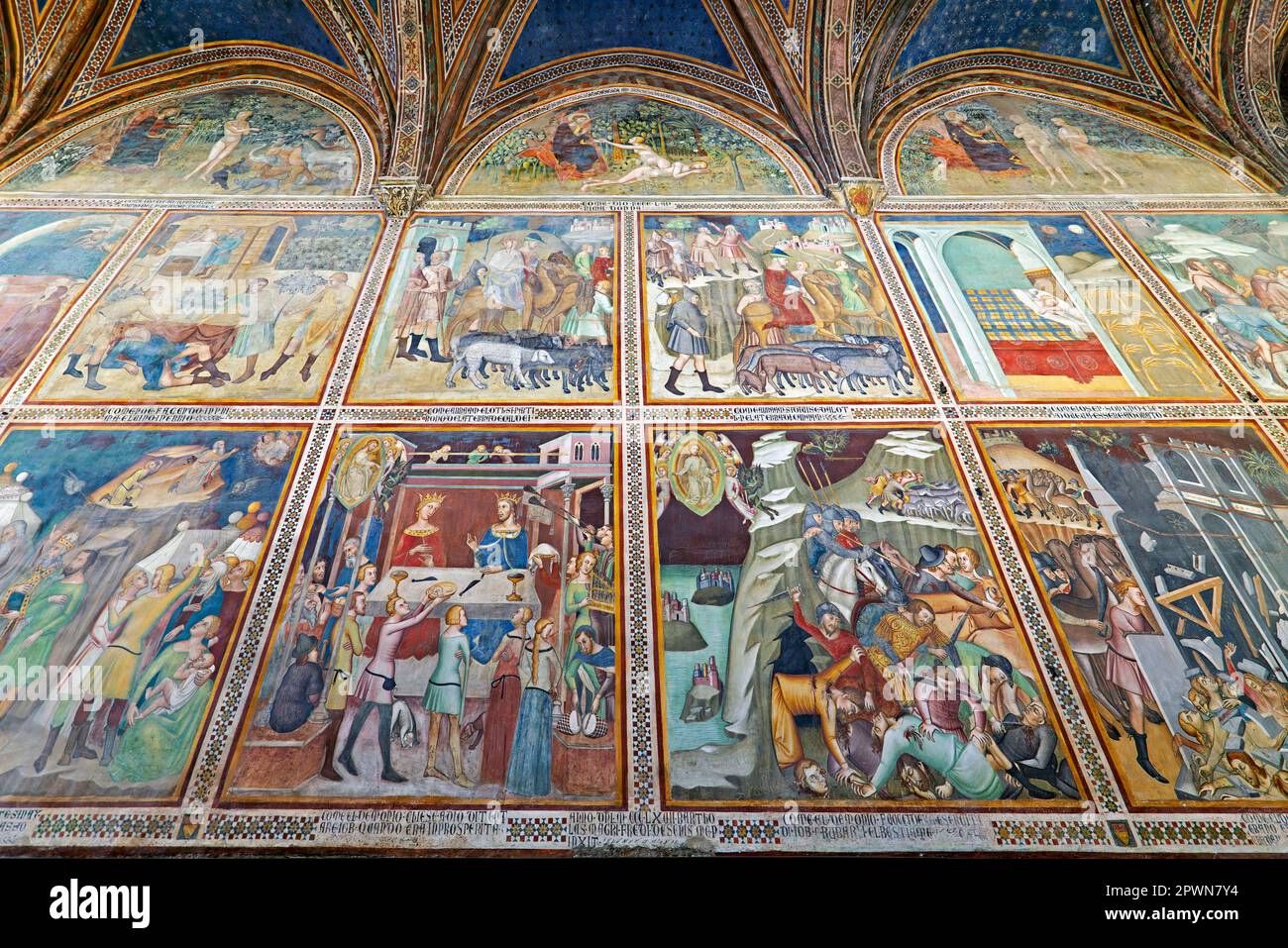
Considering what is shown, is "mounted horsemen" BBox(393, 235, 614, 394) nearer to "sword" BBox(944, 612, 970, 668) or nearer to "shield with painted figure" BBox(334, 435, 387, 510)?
"shield with painted figure" BBox(334, 435, 387, 510)

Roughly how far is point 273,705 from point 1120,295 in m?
8.19

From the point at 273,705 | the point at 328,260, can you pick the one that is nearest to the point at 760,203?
the point at 328,260

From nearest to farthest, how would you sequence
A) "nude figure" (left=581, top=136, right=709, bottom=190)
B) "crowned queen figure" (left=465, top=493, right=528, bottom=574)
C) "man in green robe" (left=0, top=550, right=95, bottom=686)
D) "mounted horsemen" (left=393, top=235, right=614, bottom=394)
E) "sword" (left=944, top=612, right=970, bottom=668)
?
"man in green robe" (left=0, top=550, right=95, bottom=686) < "sword" (left=944, top=612, right=970, bottom=668) < "crowned queen figure" (left=465, top=493, right=528, bottom=574) < "mounted horsemen" (left=393, top=235, right=614, bottom=394) < "nude figure" (left=581, top=136, right=709, bottom=190)

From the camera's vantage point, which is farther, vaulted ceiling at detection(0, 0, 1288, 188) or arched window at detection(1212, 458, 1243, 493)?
vaulted ceiling at detection(0, 0, 1288, 188)

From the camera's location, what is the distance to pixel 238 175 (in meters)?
9.80

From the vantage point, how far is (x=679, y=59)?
11.3 meters

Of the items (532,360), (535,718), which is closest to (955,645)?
(535,718)

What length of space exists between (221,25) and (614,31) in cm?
507

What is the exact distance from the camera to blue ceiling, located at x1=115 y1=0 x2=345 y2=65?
35.6ft

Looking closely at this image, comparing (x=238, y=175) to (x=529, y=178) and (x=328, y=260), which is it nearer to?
(x=328, y=260)

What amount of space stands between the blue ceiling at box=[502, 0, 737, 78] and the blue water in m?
7.75

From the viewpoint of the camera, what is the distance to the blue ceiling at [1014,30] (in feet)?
36.1

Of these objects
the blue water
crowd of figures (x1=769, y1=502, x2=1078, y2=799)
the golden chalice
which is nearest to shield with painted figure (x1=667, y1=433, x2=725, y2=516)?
the blue water

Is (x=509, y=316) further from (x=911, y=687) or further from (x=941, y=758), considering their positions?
(x=941, y=758)
